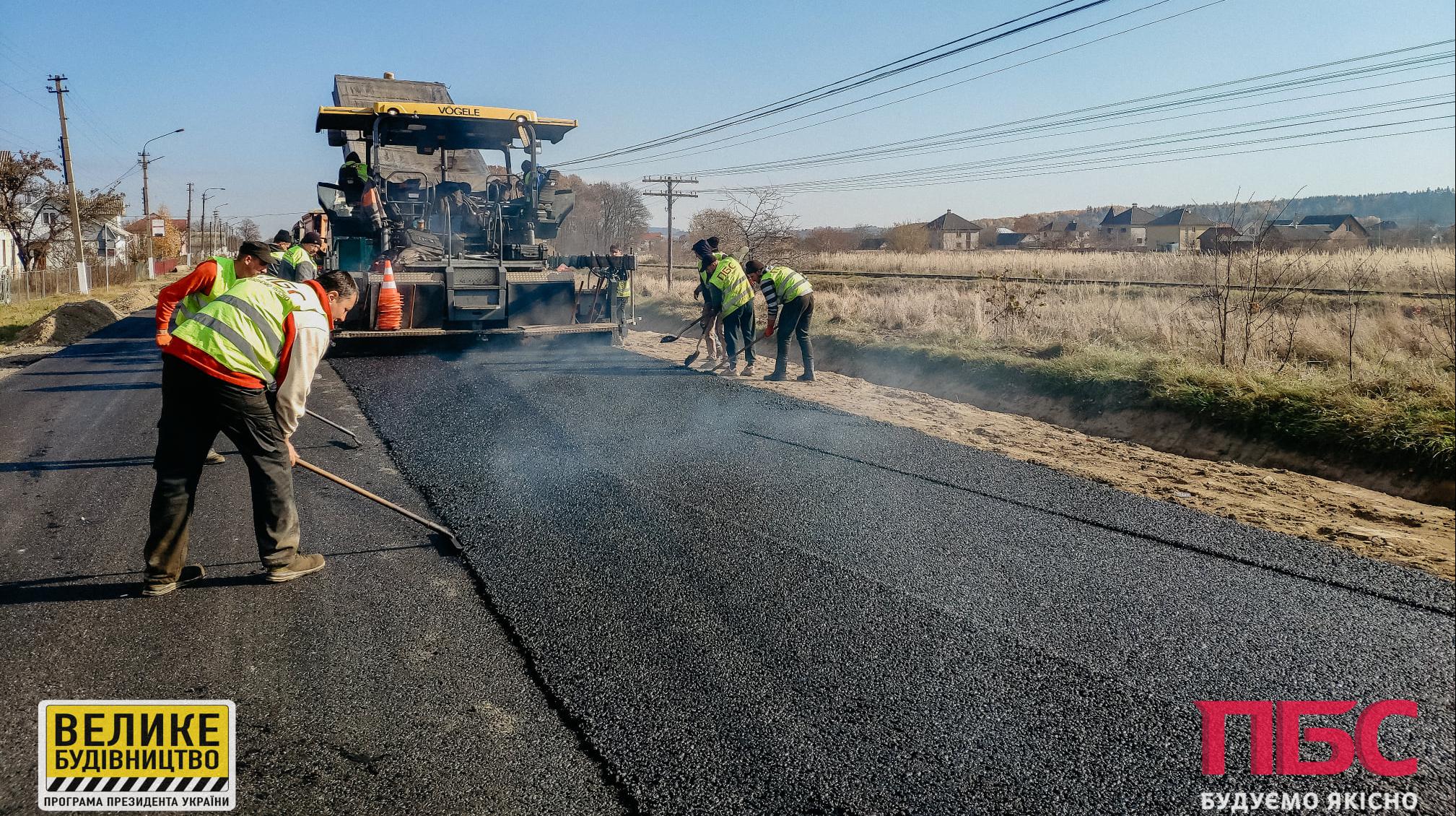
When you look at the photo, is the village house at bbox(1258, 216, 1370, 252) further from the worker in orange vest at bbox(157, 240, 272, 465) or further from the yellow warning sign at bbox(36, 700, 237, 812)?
the yellow warning sign at bbox(36, 700, 237, 812)

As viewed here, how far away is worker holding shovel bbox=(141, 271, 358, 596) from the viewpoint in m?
3.47

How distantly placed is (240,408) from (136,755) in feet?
4.50

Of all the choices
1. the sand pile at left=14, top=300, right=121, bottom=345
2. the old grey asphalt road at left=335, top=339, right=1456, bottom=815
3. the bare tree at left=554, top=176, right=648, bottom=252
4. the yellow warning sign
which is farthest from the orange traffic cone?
the bare tree at left=554, top=176, right=648, bottom=252

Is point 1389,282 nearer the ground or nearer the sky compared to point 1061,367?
nearer the sky

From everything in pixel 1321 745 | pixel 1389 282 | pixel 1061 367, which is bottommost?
pixel 1321 745

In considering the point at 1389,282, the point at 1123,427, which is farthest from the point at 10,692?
the point at 1389,282

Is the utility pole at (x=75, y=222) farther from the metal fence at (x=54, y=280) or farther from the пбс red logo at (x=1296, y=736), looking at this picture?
the пбс red logo at (x=1296, y=736)

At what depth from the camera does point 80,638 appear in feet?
10.1

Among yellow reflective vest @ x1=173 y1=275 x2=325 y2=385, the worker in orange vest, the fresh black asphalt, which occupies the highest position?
the worker in orange vest

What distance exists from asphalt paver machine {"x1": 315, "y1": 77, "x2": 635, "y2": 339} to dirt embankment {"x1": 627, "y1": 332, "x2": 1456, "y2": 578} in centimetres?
353

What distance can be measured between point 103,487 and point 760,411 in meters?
4.41

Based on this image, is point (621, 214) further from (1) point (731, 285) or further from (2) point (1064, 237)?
(1) point (731, 285)

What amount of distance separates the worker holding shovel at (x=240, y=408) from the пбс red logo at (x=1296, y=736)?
10.8 ft

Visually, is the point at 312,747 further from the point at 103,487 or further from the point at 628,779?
the point at 103,487
